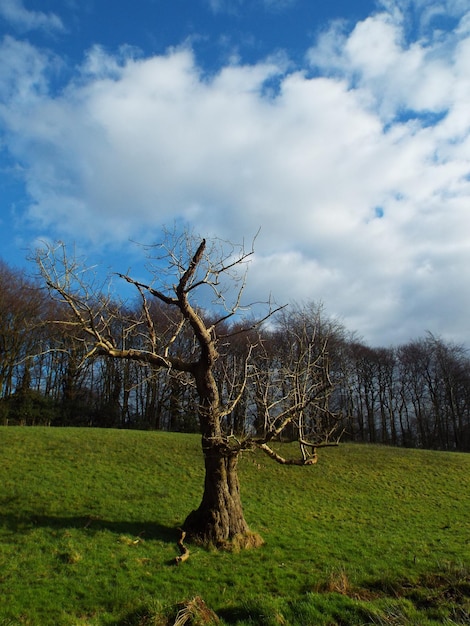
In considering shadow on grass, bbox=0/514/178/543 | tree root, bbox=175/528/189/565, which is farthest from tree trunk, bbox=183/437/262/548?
shadow on grass, bbox=0/514/178/543

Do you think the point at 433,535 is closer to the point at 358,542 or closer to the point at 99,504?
the point at 358,542

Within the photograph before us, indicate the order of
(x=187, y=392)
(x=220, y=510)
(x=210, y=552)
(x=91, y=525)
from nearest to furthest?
(x=210, y=552), (x=220, y=510), (x=91, y=525), (x=187, y=392)

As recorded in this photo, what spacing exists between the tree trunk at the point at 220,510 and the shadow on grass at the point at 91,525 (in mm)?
741

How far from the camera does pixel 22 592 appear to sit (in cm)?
815

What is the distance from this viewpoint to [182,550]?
11078 mm

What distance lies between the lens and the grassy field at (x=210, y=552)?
7316 millimetres

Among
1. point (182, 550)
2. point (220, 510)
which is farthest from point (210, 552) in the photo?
point (220, 510)

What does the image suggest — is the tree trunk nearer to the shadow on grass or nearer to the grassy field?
the grassy field

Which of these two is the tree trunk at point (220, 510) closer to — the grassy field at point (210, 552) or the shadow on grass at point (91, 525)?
the grassy field at point (210, 552)

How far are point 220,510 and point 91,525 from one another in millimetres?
3723

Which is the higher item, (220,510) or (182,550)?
(220,510)

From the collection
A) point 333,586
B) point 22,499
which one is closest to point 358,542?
point 333,586

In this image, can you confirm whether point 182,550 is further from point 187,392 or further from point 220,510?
point 187,392

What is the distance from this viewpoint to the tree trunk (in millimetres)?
11688
